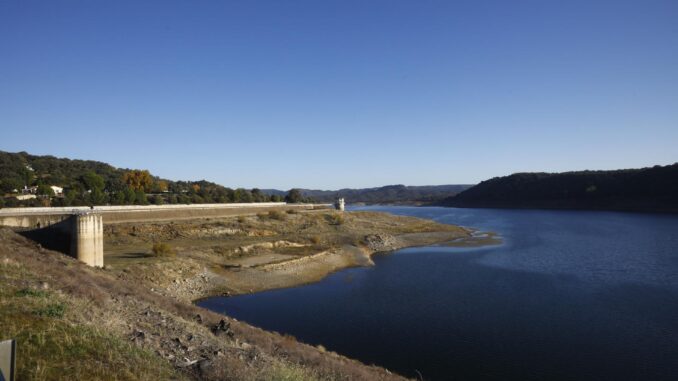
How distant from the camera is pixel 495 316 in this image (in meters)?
24.8

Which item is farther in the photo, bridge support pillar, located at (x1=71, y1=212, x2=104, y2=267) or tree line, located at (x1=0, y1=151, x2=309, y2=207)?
tree line, located at (x1=0, y1=151, x2=309, y2=207)

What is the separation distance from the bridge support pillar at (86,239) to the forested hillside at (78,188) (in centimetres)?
2524

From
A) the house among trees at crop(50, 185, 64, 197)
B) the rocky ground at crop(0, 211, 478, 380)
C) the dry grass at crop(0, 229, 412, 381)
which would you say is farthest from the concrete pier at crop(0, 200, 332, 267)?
the house among trees at crop(50, 185, 64, 197)

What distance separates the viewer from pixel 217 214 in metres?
65.6

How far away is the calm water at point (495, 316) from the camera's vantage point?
18328 millimetres

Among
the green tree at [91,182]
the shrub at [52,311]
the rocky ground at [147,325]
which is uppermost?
the green tree at [91,182]

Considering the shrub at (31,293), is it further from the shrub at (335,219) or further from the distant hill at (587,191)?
the distant hill at (587,191)

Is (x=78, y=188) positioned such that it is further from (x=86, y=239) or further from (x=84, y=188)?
(x=86, y=239)

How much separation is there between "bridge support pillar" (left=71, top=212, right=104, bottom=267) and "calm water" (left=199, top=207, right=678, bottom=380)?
25.5 ft

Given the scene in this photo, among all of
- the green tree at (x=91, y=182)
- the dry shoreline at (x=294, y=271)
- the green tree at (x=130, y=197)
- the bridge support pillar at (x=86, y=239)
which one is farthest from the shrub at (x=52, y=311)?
the green tree at (x=91, y=182)

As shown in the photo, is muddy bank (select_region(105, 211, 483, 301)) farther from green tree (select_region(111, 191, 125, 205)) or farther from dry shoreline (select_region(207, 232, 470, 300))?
green tree (select_region(111, 191, 125, 205))

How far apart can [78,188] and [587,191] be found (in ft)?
486

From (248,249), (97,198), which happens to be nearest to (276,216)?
(248,249)

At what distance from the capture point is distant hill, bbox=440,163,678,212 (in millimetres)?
122625
